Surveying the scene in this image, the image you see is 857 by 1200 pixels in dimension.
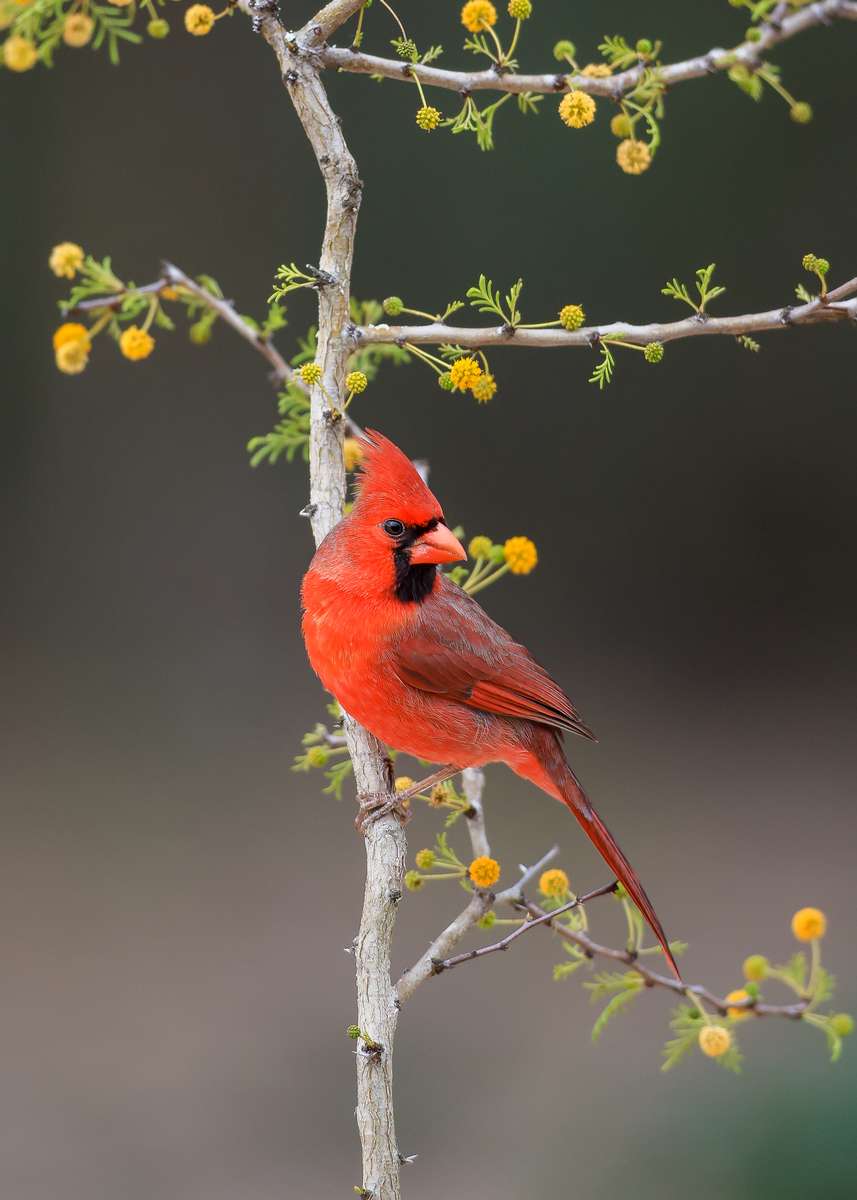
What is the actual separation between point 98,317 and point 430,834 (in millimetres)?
1884

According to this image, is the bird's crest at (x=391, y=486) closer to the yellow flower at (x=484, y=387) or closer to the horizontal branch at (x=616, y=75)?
the yellow flower at (x=484, y=387)

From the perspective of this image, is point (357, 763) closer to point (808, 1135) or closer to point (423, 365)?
point (808, 1135)

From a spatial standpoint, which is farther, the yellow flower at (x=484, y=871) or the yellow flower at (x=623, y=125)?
the yellow flower at (x=484, y=871)

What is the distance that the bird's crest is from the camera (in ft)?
4.02

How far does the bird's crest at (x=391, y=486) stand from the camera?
1226mm

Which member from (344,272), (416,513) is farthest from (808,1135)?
(344,272)

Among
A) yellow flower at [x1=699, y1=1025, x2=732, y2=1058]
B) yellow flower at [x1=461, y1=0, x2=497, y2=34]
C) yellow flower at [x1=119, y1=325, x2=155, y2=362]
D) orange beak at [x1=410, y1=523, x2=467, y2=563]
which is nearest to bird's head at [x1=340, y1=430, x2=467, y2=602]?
orange beak at [x1=410, y1=523, x2=467, y2=563]

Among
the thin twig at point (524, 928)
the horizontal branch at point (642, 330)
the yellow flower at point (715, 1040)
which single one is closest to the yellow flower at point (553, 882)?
the thin twig at point (524, 928)

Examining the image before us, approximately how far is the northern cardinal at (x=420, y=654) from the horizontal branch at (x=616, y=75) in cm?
31

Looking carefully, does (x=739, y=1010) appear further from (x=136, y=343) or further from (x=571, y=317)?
(x=136, y=343)

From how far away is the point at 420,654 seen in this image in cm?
138

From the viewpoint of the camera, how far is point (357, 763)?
1.38 m

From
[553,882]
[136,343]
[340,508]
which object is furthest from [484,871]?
[136,343]

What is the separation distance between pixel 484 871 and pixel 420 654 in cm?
27
